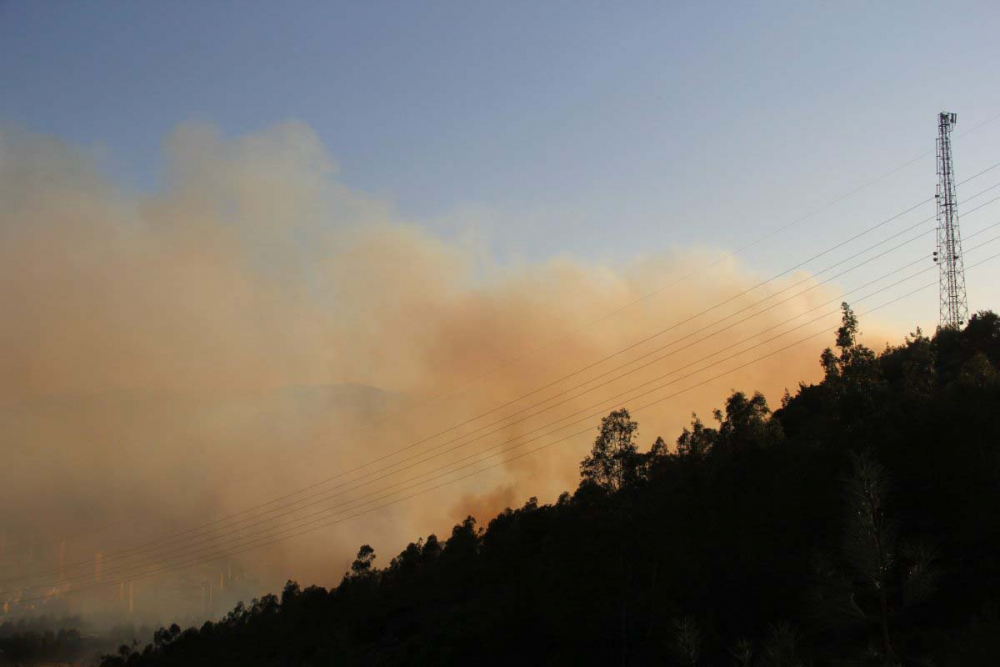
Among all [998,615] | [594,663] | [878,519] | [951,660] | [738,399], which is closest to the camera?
[878,519]

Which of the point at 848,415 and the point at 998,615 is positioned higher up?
the point at 848,415

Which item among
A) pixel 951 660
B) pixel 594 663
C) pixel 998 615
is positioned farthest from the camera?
pixel 594 663

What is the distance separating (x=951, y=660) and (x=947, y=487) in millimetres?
31353

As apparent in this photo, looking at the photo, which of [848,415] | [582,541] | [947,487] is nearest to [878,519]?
[947,487]

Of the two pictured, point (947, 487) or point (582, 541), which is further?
point (582, 541)

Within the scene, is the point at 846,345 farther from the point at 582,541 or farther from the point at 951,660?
the point at 951,660

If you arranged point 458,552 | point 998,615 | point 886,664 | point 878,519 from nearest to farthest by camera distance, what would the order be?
point 886,664, point 878,519, point 998,615, point 458,552

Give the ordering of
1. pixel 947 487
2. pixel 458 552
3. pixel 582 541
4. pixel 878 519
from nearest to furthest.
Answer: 1. pixel 878 519
2. pixel 947 487
3. pixel 582 541
4. pixel 458 552

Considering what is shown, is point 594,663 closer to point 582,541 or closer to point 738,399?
point 582,541

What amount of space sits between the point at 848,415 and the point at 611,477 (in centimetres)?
4044

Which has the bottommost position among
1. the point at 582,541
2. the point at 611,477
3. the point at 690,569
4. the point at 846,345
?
the point at 690,569

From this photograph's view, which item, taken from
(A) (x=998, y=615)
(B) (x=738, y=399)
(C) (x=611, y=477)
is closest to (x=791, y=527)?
(C) (x=611, y=477)

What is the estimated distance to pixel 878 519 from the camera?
21.5 meters

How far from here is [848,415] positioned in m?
108
